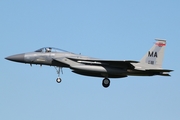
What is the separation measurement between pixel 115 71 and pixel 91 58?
1.96 meters

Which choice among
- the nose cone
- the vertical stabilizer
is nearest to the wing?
the vertical stabilizer

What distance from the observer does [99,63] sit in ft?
82.1

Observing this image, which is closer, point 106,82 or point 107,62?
point 107,62

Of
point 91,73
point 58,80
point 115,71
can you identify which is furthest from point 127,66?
point 58,80

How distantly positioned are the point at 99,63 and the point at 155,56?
415 cm

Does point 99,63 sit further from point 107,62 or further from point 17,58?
point 17,58

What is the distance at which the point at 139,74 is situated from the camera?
25719 millimetres

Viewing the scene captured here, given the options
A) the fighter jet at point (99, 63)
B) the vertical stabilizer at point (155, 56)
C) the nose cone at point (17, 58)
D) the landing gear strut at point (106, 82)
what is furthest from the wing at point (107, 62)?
the nose cone at point (17, 58)

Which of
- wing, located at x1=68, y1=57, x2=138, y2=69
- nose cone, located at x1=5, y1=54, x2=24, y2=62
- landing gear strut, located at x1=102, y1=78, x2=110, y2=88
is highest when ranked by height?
nose cone, located at x1=5, y1=54, x2=24, y2=62

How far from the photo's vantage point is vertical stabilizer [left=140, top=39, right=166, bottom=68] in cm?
2583

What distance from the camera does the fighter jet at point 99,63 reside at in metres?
24.8

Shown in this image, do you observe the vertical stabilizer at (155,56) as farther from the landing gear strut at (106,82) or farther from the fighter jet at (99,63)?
the landing gear strut at (106,82)

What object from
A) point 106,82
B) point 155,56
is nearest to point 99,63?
point 106,82

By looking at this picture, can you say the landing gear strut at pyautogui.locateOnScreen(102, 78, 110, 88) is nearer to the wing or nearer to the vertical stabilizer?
the wing
